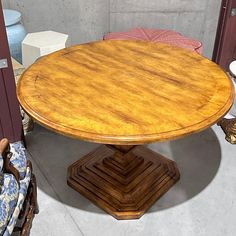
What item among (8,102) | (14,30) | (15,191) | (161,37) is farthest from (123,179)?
(14,30)

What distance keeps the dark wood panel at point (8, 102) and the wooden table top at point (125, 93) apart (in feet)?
1.05

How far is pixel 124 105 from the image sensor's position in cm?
158

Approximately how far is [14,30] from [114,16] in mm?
1131

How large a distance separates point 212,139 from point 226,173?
432 millimetres

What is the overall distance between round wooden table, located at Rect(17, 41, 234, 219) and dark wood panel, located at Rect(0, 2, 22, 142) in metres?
0.31

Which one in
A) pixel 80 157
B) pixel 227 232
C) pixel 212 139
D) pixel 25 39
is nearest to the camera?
pixel 227 232

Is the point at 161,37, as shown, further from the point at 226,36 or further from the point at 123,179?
the point at 123,179

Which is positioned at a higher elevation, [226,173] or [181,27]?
[181,27]

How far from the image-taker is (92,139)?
1386mm

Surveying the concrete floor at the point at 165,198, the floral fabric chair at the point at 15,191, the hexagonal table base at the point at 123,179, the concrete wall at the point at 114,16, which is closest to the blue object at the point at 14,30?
the concrete wall at the point at 114,16

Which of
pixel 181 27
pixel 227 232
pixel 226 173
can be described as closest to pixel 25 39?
pixel 181 27

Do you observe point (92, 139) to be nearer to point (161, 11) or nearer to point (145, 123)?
point (145, 123)

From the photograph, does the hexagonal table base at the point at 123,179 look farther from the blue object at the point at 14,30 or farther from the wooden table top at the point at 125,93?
the blue object at the point at 14,30

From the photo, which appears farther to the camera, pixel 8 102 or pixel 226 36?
pixel 226 36
